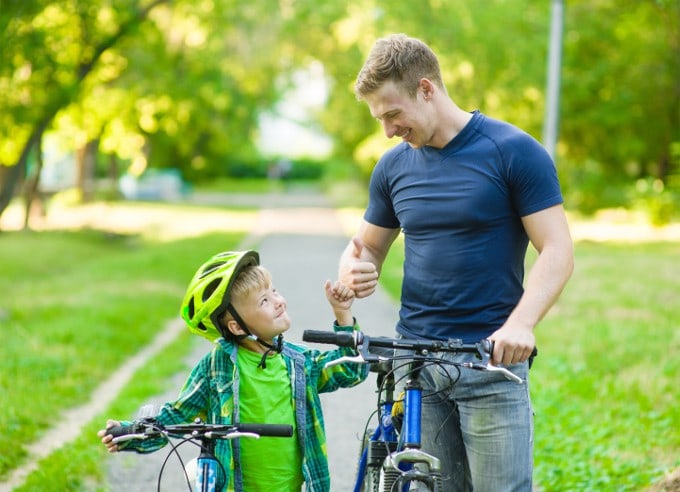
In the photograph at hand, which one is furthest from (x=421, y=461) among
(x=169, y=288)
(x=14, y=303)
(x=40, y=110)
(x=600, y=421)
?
(x=40, y=110)

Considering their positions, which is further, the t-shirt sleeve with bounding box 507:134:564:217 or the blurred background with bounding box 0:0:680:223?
the blurred background with bounding box 0:0:680:223

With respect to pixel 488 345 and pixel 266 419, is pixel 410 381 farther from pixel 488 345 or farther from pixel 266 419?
pixel 266 419

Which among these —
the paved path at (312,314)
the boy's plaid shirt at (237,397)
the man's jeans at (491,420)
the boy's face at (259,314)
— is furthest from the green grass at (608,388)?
the boy's face at (259,314)

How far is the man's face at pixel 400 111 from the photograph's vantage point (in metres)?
3.47

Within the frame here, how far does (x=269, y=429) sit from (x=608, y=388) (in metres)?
5.59

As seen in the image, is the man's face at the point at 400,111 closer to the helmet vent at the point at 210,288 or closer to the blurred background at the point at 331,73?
the helmet vent at the point at 210,288

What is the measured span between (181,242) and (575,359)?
49.3ft

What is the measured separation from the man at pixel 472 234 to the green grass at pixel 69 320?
3.27 m

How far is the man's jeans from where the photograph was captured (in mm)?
3520

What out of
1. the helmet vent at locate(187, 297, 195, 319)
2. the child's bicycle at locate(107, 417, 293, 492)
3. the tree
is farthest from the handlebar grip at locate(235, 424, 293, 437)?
the tree

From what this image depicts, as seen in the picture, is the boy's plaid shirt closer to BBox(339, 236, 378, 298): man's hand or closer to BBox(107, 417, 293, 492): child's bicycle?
BBox(339, 236, 378, 298): man's hand

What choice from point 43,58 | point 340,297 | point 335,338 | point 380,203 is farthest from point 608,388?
point 43,58

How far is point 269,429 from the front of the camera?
318 centimetres

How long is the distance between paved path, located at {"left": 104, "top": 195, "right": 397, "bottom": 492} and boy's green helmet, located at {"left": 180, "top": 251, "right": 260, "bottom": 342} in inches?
68.4
